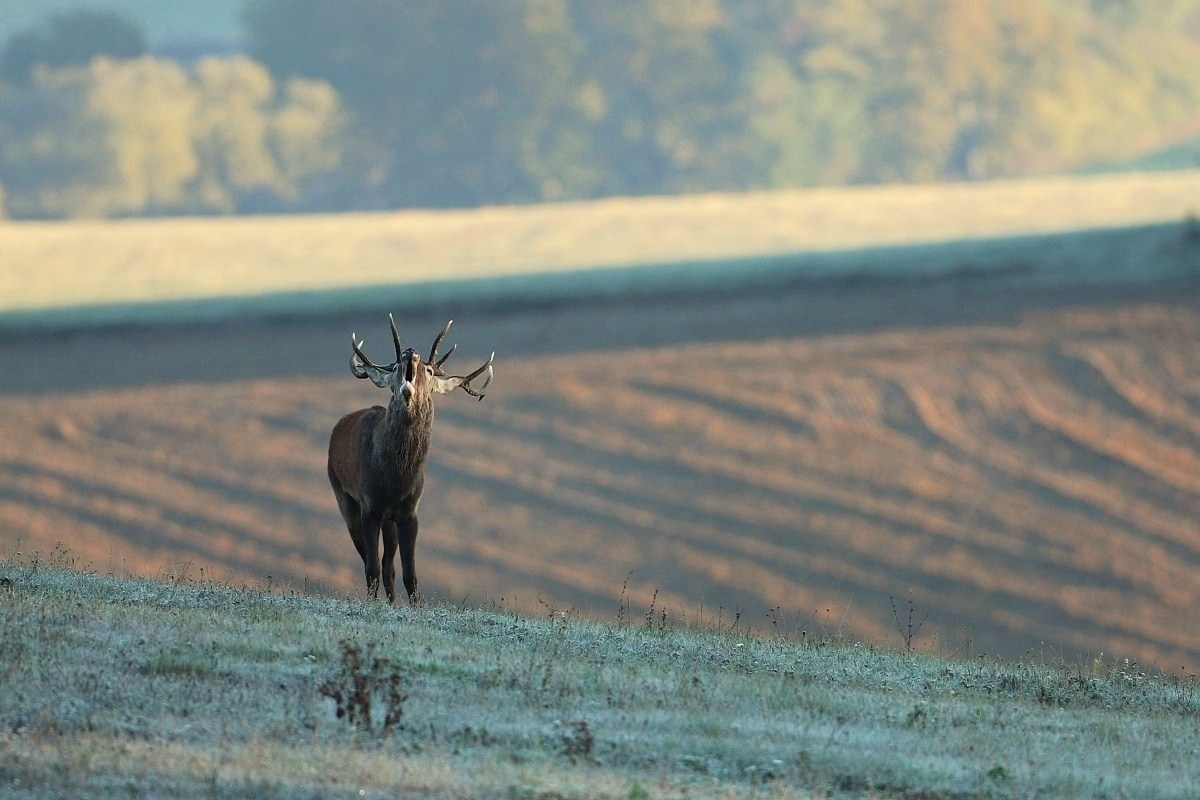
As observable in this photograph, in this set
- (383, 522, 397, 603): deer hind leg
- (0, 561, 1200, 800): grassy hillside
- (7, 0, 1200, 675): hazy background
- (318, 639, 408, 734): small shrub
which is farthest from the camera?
(7, 0, 1200, 675): hazy background

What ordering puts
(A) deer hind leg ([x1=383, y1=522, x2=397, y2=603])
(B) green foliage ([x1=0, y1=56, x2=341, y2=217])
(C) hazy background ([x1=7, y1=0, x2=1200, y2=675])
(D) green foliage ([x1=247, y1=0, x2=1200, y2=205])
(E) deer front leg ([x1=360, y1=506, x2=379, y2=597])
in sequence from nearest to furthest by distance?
1. (E) deer front leg ([x1=360, y1=506, x2=379, y2=597])
2. (A) deer hind leg ([x1=383, y1=522, x2=397, y2=603])
3. (C) hazy background ([x1=7, y1=0, x2=1200, y2=675])
4. (B) green foliage ([x1=0, y1=56, x2=341, y2=217])
5. (D) green foliage ([x1=247, y1=0, x2=1200, y2=205])

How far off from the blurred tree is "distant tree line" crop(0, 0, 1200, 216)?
13cm

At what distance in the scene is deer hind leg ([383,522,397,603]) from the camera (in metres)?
13.5

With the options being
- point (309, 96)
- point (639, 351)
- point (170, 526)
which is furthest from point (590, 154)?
point (170, 526)

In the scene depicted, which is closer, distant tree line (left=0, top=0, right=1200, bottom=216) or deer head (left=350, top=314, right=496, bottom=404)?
deer head (left=350, top=314, right=496, bottom=404)

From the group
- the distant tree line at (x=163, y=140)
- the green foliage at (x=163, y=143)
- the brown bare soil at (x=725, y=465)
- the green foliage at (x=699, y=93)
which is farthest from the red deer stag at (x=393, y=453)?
the green foliage at (x=699, y=93)

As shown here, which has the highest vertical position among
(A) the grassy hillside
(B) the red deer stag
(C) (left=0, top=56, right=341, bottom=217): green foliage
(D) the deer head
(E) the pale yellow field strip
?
(C) (left=0, top=56, right=341, bottom=217): green foliage

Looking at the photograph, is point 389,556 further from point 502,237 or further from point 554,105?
point 554,105

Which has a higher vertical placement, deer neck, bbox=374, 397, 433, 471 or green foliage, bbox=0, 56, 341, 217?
green foliage, bbox=0, 56, 341, 217

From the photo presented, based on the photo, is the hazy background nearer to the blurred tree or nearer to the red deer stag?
the red deer stag

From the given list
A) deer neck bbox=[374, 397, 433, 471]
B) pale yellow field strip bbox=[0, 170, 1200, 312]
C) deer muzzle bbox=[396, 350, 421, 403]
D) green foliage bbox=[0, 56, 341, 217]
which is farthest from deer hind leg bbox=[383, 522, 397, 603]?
green foliage bbox=[0, 56, 341, 217]

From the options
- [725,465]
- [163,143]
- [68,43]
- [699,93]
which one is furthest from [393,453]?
[68,43]

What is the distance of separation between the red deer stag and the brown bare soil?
326 inches

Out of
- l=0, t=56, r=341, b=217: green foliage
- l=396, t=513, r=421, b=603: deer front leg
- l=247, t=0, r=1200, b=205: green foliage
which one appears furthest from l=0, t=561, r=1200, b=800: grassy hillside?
l=247, t=0, r=1200, b=205: green foliage
